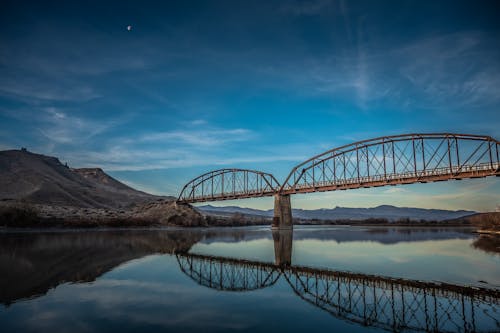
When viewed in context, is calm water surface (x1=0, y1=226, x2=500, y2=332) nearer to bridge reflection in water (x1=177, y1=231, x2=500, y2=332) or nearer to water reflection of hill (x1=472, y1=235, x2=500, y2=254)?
bridge reflection in water (x1=177, y1=231, x2=500, y2=332)

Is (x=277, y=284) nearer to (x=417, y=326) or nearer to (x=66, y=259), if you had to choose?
(x=417, y=326)

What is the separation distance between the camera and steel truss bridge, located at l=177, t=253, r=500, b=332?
8.94m

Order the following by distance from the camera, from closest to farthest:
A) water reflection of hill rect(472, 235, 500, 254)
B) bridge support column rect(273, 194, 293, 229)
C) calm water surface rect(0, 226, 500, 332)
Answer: calm water surface rect(0, 226, 500, 332), water reflection of hill rect(472, 235, 500, 254), bridge support column rect(273, 194, 293, 229)

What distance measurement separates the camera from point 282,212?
233ft

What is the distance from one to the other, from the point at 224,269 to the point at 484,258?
53.9 ft

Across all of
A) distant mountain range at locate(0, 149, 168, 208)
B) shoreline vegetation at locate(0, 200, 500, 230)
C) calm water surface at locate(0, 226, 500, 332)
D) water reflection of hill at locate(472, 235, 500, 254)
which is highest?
distant mountain range at locate(0, 149, 168, 208)

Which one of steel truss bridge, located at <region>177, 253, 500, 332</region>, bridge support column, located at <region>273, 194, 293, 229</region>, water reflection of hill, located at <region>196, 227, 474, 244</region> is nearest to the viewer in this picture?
steel truss bridge, located at <region>177, 253, 500, 332</region>

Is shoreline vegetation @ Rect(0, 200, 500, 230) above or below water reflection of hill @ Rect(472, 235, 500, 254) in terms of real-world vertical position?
above

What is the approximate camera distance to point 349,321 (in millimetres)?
9148

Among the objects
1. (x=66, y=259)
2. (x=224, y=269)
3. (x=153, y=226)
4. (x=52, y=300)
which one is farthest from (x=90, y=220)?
(x=52, y=300)

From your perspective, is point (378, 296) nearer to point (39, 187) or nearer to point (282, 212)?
point (282, 212)

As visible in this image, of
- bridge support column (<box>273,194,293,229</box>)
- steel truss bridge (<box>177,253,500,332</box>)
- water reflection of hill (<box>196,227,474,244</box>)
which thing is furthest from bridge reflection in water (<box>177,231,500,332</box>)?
bridge support column (<box>273,194,293,229</box>)

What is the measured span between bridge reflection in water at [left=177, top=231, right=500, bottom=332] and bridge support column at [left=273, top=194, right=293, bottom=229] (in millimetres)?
51776

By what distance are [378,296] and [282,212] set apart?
2347 inches
